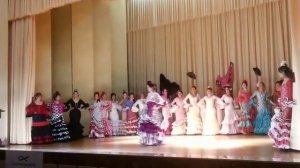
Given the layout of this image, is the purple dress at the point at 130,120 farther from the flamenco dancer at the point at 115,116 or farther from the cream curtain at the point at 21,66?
the cream curtain at the point at 21,66

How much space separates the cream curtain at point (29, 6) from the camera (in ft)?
26.7

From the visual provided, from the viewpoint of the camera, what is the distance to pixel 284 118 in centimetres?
606

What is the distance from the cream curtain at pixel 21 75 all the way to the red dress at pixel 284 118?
17.7 ft

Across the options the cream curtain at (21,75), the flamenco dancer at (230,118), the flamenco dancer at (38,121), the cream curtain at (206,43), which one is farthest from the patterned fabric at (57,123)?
the flamenco dancer at (230,118)

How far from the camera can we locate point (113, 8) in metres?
12.1

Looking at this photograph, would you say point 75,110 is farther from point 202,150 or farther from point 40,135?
point 202,150

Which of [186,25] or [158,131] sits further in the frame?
[186,25]

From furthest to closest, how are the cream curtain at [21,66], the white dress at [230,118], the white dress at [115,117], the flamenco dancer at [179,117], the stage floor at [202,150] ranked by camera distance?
the white dress at [115,117], the flamenco dancer at [179,117], the white dress at [230,118], the cream curtain at [21,66], the stage floor at [202,150]

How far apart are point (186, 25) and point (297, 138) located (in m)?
6.18

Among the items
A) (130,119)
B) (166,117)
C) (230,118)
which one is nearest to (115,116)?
(130,119)

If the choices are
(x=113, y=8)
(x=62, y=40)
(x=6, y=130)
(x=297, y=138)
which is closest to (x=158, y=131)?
(x=297, y=138)

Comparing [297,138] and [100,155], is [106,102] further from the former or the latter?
[100,155]

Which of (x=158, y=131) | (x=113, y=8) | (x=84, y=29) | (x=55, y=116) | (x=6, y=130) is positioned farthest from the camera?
(x=113, y=8)

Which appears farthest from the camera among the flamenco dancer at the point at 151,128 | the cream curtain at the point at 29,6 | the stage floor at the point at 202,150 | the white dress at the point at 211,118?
the white dress at the point at 211,118
